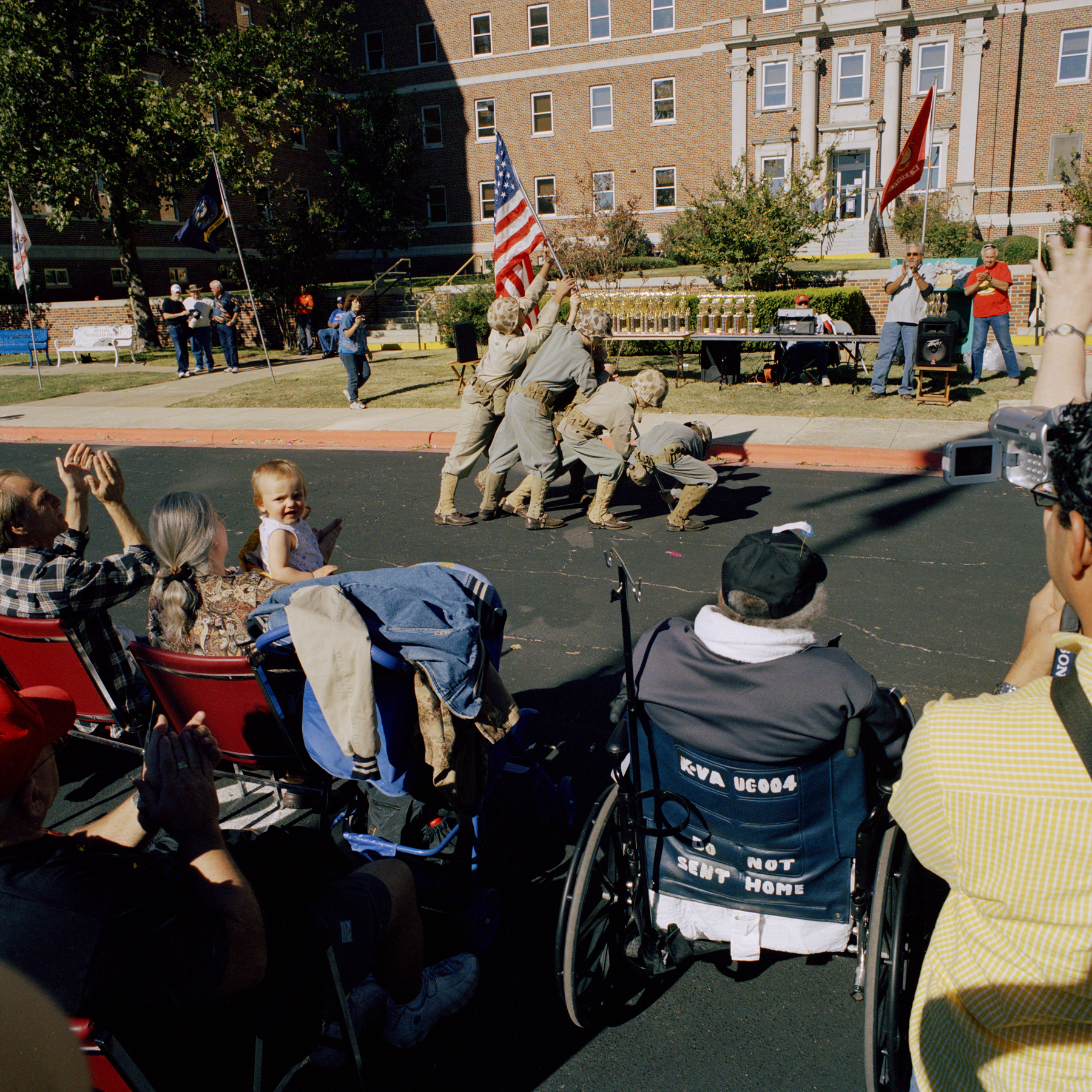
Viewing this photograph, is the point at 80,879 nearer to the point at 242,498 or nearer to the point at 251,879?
the point at 251,879

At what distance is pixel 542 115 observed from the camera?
132 feet

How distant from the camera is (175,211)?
3441 cm

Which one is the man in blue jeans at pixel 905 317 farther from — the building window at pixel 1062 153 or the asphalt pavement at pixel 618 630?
the building window at pixel 1062 153

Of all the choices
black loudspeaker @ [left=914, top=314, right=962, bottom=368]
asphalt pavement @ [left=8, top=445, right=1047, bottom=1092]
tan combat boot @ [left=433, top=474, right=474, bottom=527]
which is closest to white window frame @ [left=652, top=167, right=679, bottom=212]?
black loudspeaker @ [left=914, top=314, right=962, bottom=368]

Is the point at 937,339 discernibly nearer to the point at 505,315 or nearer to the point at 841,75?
the point at 505,315

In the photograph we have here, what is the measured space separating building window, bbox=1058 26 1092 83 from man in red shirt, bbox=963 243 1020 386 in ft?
93.3

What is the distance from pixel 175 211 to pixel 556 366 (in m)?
32.9

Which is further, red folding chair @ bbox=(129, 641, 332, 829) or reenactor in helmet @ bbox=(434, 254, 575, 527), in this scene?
reenactor in helmet @ bbox=(434, 254, 575, 527)

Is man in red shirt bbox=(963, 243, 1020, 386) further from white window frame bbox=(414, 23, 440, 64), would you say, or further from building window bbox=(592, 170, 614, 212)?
white window frame bbox=(414, 23, 440, 64)

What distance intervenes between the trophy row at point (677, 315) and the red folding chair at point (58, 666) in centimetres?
1204

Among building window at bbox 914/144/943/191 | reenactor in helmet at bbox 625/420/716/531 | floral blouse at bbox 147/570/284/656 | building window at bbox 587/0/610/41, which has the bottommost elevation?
reenactor in helmet at bbox 625/420/716/531

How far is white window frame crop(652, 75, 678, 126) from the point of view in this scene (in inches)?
1489

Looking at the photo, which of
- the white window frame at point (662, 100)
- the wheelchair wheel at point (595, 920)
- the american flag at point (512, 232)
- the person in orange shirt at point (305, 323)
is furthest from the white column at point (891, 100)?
the wheelchair wheel at point (595, 920)

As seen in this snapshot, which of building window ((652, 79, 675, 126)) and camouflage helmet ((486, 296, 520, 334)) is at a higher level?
building window ((652, 79, 675, 126))
